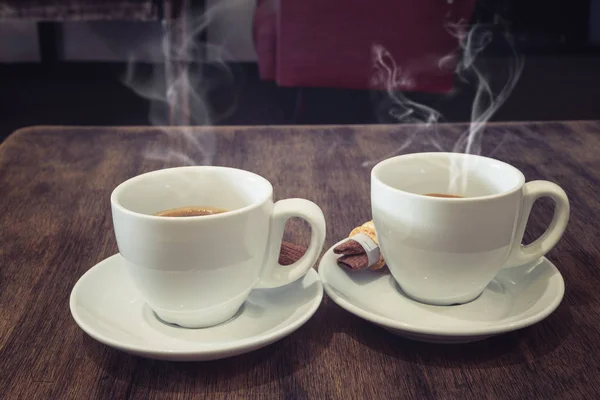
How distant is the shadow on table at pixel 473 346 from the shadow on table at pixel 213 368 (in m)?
0.04

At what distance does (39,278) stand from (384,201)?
37 cm

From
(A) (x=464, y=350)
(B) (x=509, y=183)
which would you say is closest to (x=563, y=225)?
(B) (x=509, y=183)

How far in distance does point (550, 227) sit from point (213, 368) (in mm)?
364

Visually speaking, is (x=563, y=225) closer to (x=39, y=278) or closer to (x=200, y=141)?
(x=39, y=278)

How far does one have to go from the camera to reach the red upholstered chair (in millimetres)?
2578

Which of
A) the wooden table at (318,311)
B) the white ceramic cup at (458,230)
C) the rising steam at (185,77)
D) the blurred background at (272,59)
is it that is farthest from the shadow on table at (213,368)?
the rising steam at (185,77)

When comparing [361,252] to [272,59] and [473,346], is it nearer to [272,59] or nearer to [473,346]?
[473,346]

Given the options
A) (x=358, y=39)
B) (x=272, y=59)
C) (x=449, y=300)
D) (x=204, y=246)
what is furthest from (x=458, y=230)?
(x=272, y=59)

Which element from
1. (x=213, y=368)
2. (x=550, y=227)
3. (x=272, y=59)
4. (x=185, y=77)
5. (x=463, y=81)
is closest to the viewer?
(x=213, y=368)

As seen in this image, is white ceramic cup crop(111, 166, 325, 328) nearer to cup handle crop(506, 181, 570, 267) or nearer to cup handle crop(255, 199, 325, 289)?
cup handle crop(255, 199, 325, 289)

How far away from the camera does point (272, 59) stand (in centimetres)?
→ 289

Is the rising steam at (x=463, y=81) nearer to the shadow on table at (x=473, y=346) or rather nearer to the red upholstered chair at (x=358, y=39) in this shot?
the red upholstered chair at (x=358, y=39)

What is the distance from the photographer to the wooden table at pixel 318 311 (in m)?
0.51

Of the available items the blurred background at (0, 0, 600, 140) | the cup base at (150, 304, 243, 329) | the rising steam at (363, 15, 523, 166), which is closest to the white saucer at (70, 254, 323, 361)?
the cup base at (150, 304, 243, 329)
